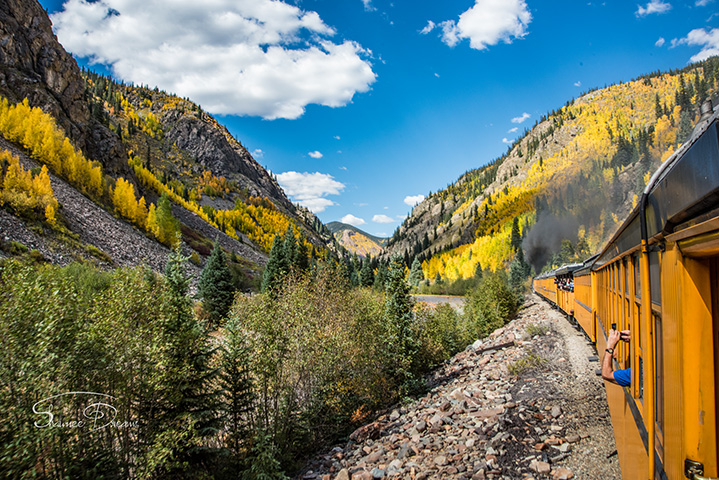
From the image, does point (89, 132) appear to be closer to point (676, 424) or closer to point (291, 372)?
point (291, 372)

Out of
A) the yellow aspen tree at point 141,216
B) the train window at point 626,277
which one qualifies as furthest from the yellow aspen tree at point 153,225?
the train window at point 626,277

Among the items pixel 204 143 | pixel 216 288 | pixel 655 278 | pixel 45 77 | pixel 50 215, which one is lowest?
pixel 216 288

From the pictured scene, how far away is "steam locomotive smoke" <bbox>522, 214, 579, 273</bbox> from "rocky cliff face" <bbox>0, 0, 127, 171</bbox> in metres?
108

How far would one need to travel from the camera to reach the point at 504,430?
8.69 meters

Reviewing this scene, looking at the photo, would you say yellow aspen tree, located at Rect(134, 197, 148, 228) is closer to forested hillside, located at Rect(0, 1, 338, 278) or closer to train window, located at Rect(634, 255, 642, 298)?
forested hillside, located at Rect(0, 1, 338, 278)

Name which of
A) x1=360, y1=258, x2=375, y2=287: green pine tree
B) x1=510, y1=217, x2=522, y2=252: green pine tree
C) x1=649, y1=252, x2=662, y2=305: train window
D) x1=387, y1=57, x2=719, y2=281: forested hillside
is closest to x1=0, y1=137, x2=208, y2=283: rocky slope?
x1=360, y1=258, x2=375, y2=287: green pine tree

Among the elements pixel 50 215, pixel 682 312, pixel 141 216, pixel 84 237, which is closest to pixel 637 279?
pixel 682 312

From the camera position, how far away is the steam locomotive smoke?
291 feet

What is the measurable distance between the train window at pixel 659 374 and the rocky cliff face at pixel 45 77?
101m

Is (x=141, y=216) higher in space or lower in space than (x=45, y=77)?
lower

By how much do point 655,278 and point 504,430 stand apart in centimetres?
721

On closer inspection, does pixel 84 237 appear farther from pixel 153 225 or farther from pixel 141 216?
pixel 141 216

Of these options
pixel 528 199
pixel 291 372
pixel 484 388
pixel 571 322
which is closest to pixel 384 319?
pixel 291 372

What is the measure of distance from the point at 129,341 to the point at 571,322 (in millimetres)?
22682
